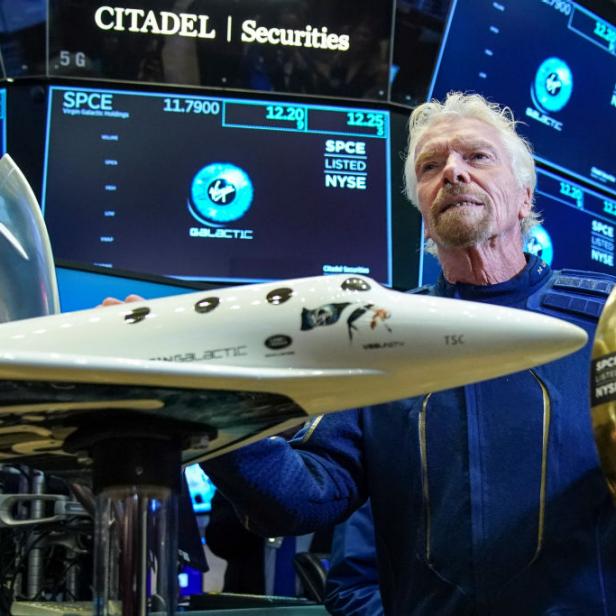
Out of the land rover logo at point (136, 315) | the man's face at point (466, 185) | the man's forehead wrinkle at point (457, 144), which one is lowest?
the land rover logo at point (136, 315)

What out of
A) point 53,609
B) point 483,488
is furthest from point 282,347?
point 53,609

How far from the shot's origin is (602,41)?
365 cm

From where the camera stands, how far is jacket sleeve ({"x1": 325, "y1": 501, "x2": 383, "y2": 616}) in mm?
1420

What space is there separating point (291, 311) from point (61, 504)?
1.16 m

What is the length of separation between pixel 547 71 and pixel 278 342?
298cm

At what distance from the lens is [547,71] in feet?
11.4

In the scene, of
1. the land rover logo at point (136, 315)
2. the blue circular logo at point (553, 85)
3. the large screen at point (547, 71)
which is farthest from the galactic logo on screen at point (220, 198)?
the land rover logo at point (136, 315)

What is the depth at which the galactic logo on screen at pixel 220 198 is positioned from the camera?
2990 millimetres

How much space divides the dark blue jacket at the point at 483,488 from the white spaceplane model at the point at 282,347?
329 millimetres

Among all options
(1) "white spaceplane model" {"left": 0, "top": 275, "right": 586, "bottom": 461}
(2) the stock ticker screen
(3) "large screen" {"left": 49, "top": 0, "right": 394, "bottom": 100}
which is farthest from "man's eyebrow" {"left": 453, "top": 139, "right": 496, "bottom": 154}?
(3) "large screen" {"left": 49, "top": 0, "right": 394, "bottom": 100}

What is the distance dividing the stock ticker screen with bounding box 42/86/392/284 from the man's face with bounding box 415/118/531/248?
1.48 m

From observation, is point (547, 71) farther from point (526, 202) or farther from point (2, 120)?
point (526, 202)

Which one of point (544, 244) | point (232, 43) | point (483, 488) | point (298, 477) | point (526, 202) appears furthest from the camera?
point (544, 244)

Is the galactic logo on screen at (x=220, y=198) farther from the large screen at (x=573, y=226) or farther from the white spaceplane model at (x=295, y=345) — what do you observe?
the white spaceplane model at (x=295, y=345)
